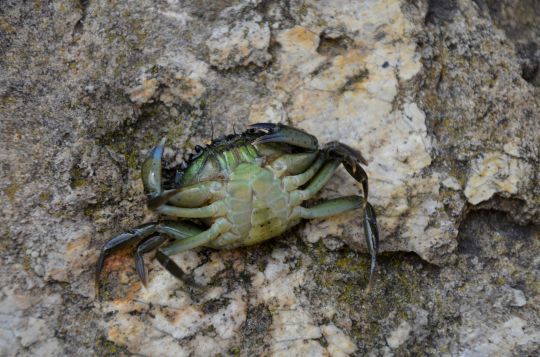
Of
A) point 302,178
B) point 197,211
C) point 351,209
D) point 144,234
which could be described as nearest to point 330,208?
point 351,209

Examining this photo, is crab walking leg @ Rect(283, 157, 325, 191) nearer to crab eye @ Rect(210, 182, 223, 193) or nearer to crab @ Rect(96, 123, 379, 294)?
crab @ Rect(96, 123, 379, 294)

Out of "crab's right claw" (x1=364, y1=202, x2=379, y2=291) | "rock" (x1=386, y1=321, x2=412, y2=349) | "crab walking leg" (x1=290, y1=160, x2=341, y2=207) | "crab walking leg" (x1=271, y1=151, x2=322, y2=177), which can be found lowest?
"rock" (x1=386, y1=321, x2=412, y2=349)

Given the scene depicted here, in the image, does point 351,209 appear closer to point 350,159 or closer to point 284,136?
point 350,159

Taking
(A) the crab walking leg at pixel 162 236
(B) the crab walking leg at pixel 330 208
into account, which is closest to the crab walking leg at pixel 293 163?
(B) the crab walking leg at pixel 330 208

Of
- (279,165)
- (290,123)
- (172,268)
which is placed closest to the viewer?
(172,268)

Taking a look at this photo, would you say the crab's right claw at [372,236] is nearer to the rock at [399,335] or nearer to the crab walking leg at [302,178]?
the rock at [399,335]

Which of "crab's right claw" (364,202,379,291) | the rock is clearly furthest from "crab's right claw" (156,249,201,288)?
the rock
